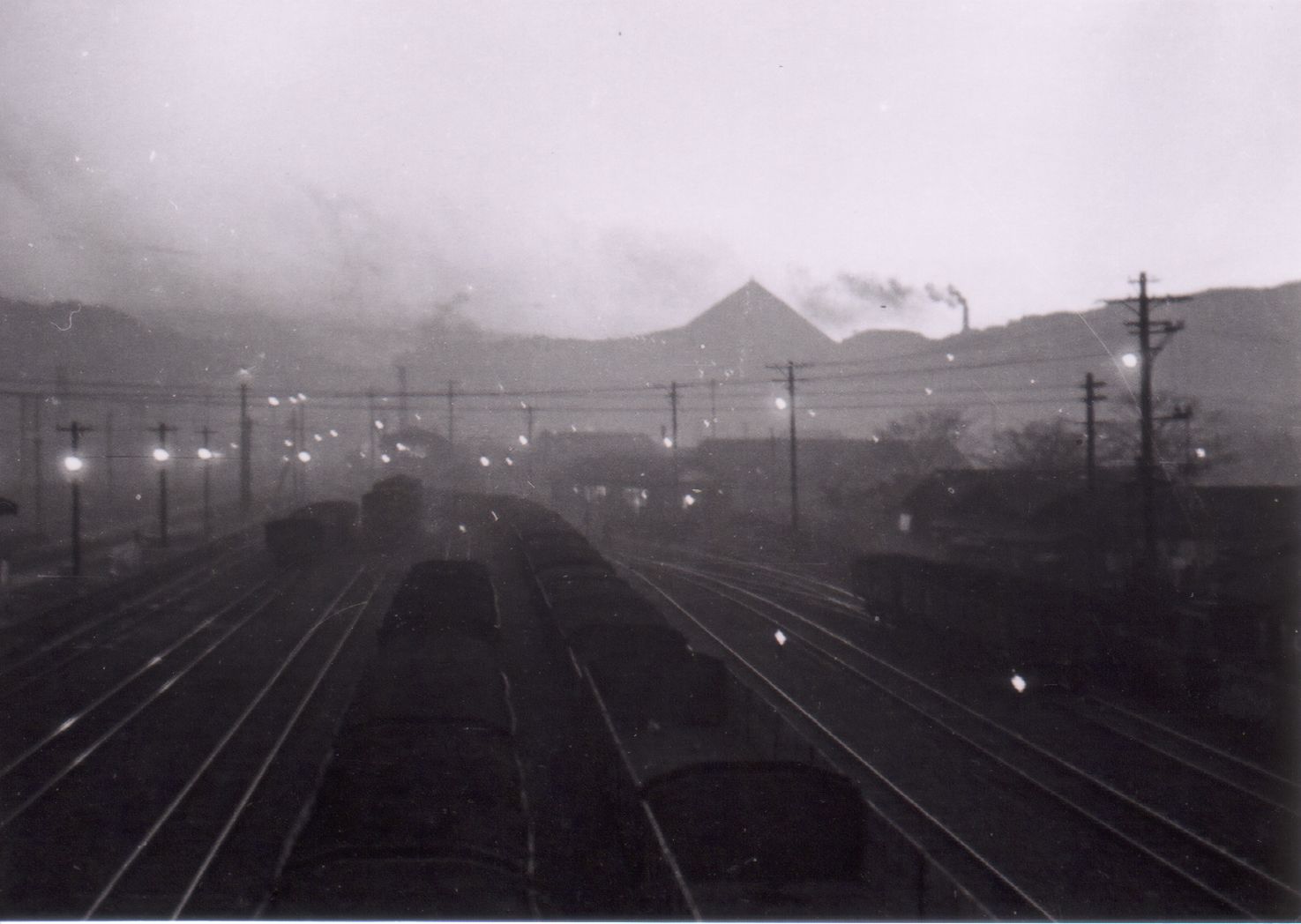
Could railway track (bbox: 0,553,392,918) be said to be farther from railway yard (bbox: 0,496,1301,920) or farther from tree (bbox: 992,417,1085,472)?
tree (bbox: 992,417,1085,472)

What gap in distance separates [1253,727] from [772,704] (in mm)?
7997

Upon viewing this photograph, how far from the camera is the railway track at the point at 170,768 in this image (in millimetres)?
9641

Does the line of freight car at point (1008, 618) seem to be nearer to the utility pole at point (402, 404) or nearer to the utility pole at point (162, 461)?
the utility pole at point (162, 461)

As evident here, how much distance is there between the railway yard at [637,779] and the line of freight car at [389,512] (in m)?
19.9

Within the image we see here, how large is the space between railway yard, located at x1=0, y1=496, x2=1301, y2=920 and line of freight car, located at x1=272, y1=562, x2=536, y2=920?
33mm

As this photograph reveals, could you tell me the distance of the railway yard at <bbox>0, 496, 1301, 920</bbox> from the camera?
7.24 metres

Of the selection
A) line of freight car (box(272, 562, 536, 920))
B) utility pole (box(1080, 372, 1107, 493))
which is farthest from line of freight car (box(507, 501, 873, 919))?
utility pole (box(1080, 372, 1107, 493))

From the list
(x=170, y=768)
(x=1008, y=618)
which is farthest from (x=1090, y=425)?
(x=170, y=768)

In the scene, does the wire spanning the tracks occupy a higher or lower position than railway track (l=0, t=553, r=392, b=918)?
lower

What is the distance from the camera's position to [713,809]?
24.7 feet

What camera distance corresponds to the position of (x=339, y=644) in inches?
855

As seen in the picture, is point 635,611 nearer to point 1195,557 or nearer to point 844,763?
point 844,763

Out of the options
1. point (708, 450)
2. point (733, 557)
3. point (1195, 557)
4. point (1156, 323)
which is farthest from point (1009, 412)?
point (1156, 323)

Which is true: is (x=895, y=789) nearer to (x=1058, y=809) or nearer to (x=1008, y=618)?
(x=1058, y=809)
